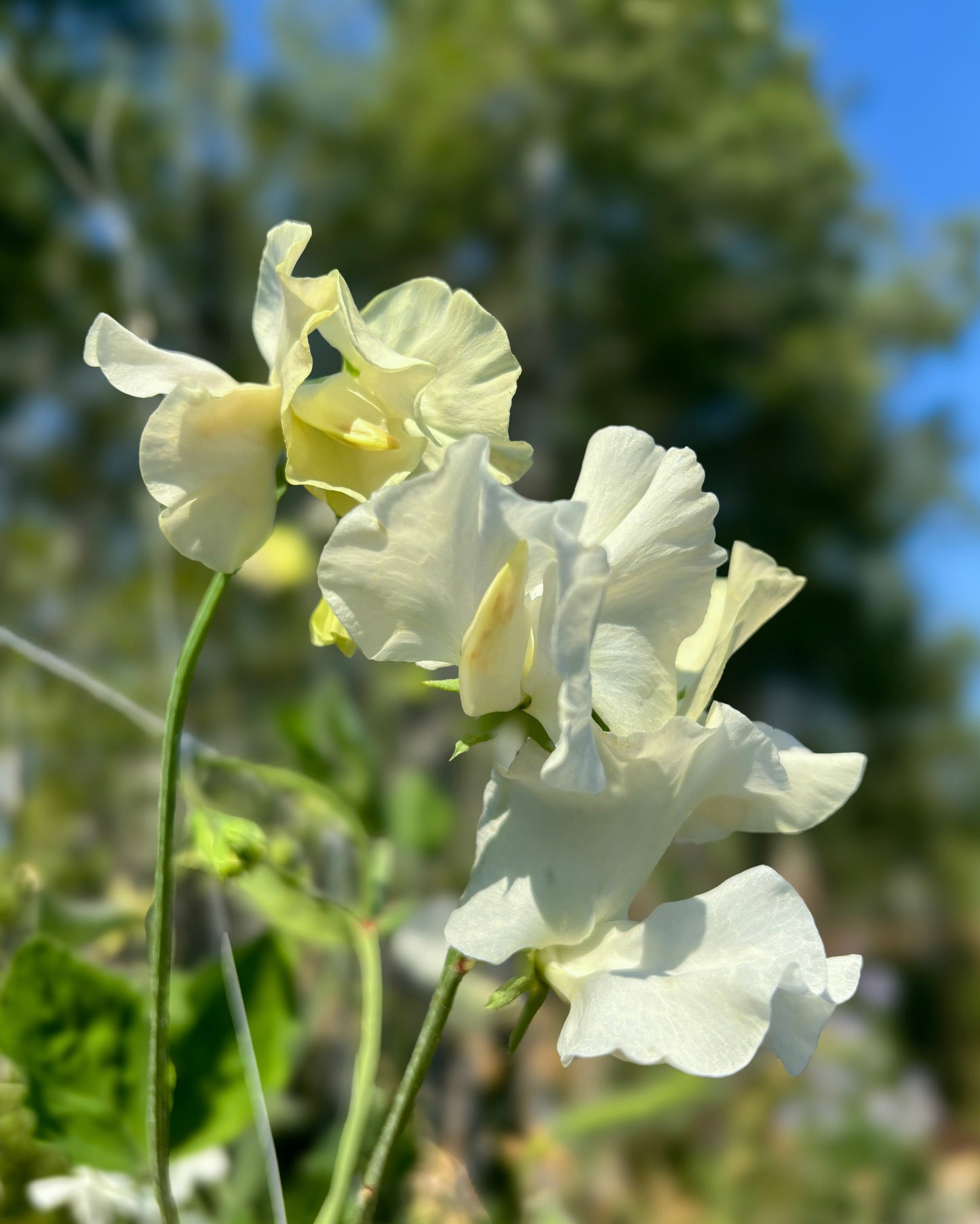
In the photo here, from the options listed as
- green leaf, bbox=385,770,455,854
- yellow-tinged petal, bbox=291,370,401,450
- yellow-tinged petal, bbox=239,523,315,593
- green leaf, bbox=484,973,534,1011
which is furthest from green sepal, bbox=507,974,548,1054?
yellow-tinged petal, bbox=239,523,315,593

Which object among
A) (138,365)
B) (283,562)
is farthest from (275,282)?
(283,562)

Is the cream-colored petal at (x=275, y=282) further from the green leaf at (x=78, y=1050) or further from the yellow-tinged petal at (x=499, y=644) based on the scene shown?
the green leaf at (x=78, y=1050)

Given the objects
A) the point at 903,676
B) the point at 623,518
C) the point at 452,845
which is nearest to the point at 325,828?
the point at 623,518

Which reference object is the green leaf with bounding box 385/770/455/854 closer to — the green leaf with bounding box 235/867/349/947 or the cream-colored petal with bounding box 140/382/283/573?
the green leaf with bounding box 235/867/349/947

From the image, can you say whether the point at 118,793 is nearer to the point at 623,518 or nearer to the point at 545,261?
the point at 623,518

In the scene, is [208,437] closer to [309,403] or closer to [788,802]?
[309,403]

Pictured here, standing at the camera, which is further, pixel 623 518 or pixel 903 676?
pixel 903 676
